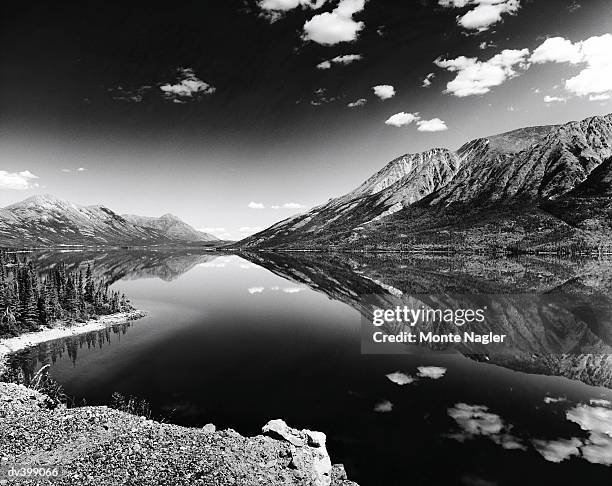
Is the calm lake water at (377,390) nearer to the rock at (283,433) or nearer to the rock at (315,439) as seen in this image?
the rock at (315,439)

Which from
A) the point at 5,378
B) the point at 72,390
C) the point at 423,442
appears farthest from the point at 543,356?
the point at 5,378

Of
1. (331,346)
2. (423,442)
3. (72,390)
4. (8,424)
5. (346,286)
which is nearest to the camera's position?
(8,424)

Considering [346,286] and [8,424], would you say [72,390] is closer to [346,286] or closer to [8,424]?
[8,424]

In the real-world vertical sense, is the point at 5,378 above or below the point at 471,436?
above

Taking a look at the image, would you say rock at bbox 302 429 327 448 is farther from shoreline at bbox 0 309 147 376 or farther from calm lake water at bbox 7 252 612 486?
shoreline at bbox 0 309 147 376

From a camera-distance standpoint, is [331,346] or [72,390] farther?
[331,346]

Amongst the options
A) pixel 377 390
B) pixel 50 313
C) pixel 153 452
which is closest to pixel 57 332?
pixel 50 313

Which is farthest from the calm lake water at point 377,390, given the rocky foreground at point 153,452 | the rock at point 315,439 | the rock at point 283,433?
the rocky foreground at point 153,452
